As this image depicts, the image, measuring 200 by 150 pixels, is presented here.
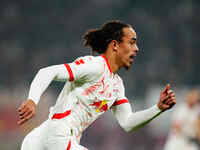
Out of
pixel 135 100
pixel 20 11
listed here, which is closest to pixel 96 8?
pixel 20 11

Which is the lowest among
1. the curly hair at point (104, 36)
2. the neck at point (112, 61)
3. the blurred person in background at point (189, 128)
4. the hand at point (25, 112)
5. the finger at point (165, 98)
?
the blurred person in background at point (189, 128)

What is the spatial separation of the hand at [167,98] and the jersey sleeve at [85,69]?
0.47m

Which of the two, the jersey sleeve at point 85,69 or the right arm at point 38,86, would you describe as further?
the jersey sleeve at point 85,69

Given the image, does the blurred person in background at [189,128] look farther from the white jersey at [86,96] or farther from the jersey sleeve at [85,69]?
the jersey sleeve at [85,69]

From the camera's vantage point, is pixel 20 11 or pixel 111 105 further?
pixel 20 11

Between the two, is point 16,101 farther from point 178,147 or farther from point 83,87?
point 83,87

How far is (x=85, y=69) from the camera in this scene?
3.06 meters

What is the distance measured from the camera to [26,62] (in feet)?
40.9

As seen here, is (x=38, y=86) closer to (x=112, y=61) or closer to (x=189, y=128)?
(x=112, y=61)

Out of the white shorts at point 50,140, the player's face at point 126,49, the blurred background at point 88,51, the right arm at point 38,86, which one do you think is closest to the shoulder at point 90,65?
the right arm at point 38,86

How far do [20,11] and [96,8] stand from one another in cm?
240

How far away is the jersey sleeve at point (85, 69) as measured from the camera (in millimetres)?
3039

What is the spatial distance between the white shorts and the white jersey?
87 mm

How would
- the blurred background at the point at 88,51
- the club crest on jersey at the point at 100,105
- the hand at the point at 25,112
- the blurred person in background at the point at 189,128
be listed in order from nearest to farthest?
the hand at the point at 25,112
the club crest on jersey at the point at 100,105
the blurred person in background at the point at 189,128
the blurred background at the point at 88,51
